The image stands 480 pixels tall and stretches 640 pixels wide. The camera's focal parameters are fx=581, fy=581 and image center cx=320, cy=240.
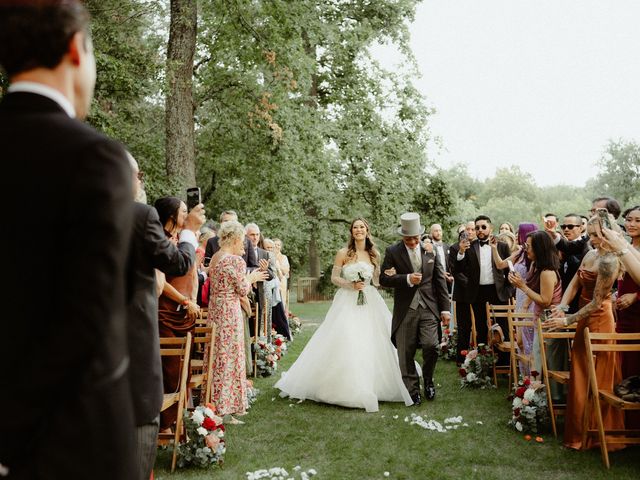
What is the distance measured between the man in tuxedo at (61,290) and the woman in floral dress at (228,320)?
5508 mm

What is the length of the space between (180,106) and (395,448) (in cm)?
1021

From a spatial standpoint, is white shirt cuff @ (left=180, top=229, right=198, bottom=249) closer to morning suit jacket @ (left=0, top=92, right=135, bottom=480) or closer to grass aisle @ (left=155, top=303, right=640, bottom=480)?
morning suit jacket @ (left=0, top=92, right=135, bottom=480)

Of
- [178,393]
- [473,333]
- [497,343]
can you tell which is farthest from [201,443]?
[473,333]

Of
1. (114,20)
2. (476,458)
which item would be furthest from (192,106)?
(476,458)

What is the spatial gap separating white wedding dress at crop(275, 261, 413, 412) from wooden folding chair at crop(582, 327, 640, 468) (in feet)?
8.75

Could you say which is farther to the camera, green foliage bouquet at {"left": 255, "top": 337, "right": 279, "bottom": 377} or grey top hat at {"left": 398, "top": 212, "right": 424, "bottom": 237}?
green foliage bouquet at {"left": 255, "top": 337, "right": 279, "bottom": 377}

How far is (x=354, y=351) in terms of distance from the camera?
794 centimetres

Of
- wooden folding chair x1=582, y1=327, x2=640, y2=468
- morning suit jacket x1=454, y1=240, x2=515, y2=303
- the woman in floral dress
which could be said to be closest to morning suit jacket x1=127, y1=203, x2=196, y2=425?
wooden folding chair x1=582, y1=327, x2=640, y2=468

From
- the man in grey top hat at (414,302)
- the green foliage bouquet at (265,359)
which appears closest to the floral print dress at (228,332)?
the man in grey top hat at (414,302)

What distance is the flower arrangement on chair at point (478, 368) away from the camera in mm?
8766

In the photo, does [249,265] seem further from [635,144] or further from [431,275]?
[635,144]

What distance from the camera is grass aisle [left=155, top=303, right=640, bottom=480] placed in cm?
529

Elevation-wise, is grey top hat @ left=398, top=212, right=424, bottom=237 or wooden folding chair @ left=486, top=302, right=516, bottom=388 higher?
grey top hat @ left=398, top=212, right=424, bottom=237

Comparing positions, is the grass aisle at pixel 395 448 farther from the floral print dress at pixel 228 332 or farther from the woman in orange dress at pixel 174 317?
the woman in orange dress at pixel 174 317
